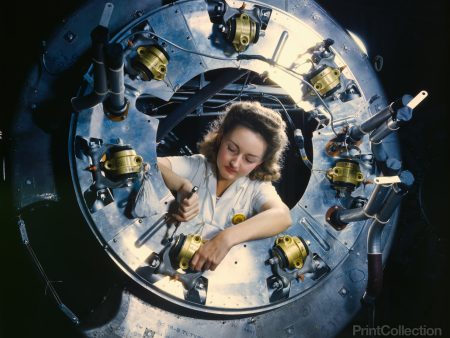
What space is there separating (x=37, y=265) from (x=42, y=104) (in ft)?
2.62

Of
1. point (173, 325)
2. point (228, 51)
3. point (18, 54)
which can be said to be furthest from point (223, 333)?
point (18, 54)

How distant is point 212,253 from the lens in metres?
1.98

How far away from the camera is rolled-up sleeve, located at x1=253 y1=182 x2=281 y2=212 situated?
2.18m

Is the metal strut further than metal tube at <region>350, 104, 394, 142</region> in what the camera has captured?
No

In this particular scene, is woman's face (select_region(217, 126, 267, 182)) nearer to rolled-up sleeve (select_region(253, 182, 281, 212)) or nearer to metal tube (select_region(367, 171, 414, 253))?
rolled-up sleeve (select_region(253, 182, 281, 212))

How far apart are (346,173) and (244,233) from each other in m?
0.69

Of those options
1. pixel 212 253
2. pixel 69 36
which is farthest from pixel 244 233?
pixel 69 36

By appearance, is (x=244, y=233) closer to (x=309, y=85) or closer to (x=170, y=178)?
(x=170, y=178)

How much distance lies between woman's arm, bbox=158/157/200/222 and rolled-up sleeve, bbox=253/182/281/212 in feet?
1.07

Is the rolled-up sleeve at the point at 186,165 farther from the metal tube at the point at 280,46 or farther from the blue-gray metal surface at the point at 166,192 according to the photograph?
the metal tube at the point at 280,46

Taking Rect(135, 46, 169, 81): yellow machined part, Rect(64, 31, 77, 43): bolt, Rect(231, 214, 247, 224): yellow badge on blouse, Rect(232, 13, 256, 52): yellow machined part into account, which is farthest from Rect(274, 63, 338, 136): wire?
Rect(64, 31, 77, 43): bolt

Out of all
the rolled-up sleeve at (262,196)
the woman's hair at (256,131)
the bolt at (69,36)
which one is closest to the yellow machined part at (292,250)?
the rolled-up sleeve at (262,196)

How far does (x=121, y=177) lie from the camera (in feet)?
6.23

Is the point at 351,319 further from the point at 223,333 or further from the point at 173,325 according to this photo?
the point at 173,325
